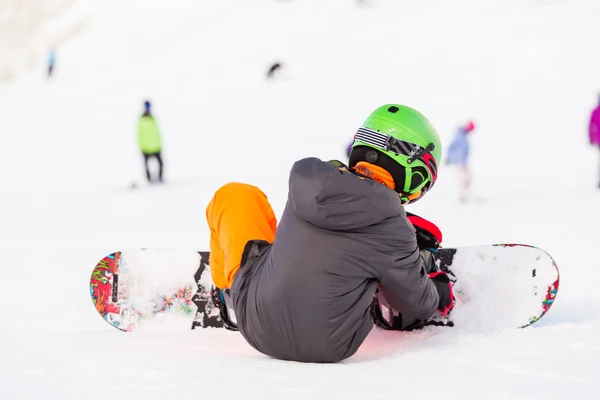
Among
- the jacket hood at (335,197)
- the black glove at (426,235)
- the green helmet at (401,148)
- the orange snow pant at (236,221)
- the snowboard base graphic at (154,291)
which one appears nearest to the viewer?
the jacket hood at (335,197)

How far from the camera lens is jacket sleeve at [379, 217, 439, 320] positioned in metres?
2.76

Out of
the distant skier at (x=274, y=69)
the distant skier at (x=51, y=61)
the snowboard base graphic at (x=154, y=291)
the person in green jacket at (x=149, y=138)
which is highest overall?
the distant skier at (x=51, y=61)

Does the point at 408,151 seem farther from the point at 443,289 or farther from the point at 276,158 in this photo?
the point at 276,158

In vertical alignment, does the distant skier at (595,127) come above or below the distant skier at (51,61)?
below

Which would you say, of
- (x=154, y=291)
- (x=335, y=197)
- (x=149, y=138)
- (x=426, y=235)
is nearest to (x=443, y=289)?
(x=426, y=235)

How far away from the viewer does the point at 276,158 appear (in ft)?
50.5

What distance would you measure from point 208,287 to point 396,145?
132 cm

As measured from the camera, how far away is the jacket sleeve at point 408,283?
9.07 feet

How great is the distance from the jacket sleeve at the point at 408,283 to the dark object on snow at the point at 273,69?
1888 centimetres

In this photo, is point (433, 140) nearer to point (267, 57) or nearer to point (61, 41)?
point (267, 57)

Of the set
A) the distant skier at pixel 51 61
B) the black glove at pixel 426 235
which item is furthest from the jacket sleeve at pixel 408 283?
the distant skier at pixel 51 61

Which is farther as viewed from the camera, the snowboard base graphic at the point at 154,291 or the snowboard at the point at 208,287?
the snowboard base graphic at the point at 154,291

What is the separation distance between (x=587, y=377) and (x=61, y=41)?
4301cm

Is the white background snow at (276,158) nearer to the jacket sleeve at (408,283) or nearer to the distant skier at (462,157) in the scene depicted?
the jacket sleeve at (408,283)
